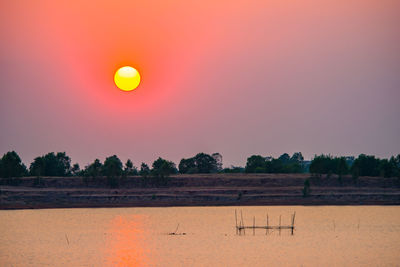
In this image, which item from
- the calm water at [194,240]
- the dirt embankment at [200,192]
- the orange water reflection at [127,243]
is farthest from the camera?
the dirt embankment at [200,192]

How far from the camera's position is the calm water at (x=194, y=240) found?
59938mm

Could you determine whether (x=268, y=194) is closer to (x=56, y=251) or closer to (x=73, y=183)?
(x=73, y=183)

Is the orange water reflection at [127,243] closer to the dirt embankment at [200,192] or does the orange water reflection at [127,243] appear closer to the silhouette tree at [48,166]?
the dirt embankment at [200,192]

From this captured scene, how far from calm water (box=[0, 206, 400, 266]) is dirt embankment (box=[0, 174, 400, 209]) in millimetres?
21023

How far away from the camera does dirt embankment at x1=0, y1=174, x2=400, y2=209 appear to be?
472 ft

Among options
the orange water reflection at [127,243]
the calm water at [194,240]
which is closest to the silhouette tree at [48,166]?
the calm water at [194,240]

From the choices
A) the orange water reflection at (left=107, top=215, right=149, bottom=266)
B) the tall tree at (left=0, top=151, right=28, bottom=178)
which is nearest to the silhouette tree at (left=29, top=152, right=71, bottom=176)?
the tall tree at (left=0, top=151, right=28, bottom=178)

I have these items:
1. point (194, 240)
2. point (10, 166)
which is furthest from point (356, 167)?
point (194, 240)

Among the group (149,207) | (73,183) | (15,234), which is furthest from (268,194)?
(15,234)

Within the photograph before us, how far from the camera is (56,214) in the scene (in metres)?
122

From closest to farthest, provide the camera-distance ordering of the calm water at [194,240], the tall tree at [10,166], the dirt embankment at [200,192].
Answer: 1. the calm water at [194,240]
2. the dirt embankment at [200,192]
3. the tall tree at [10,166]

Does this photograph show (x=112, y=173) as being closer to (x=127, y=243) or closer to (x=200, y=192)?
(x=200, y=192)

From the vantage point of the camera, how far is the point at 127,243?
244 feet

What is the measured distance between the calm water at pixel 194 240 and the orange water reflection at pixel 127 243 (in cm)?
8
